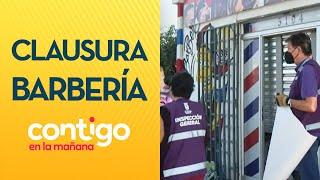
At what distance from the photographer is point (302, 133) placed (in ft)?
16.4

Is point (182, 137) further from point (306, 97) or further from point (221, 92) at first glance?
point (221, 92)

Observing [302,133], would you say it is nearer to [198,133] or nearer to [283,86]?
[198,133]

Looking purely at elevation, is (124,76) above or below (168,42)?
below

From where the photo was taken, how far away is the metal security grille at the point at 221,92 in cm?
712

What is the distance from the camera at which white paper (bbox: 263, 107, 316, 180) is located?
503cm

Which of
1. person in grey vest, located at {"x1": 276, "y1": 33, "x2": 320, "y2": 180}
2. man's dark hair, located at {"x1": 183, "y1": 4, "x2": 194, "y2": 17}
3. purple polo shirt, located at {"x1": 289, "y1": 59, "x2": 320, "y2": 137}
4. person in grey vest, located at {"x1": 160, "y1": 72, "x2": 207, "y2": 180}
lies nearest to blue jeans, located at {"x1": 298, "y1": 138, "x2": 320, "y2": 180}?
person in grey vest, located at {"x1": 276, "y1": 33, "x2": 320, "y2": 180}

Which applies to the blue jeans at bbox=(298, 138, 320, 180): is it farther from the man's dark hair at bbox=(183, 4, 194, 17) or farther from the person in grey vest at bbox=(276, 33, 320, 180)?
the man's dark hair at bbox=(183, 4, 194, 17)

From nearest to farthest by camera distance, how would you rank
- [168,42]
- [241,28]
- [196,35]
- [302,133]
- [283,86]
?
[302,133]
[283,86]
[241,28]
[196,35]
[168,42]

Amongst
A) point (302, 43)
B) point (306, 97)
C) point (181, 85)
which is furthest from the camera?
point (302, 43)

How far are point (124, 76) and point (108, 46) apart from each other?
151mm

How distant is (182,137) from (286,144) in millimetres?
1193

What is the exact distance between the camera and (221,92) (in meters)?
7.45

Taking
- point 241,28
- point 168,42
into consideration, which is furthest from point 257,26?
point 168,42

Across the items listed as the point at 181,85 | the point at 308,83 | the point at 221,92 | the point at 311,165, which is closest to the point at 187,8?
the point at 221,92
